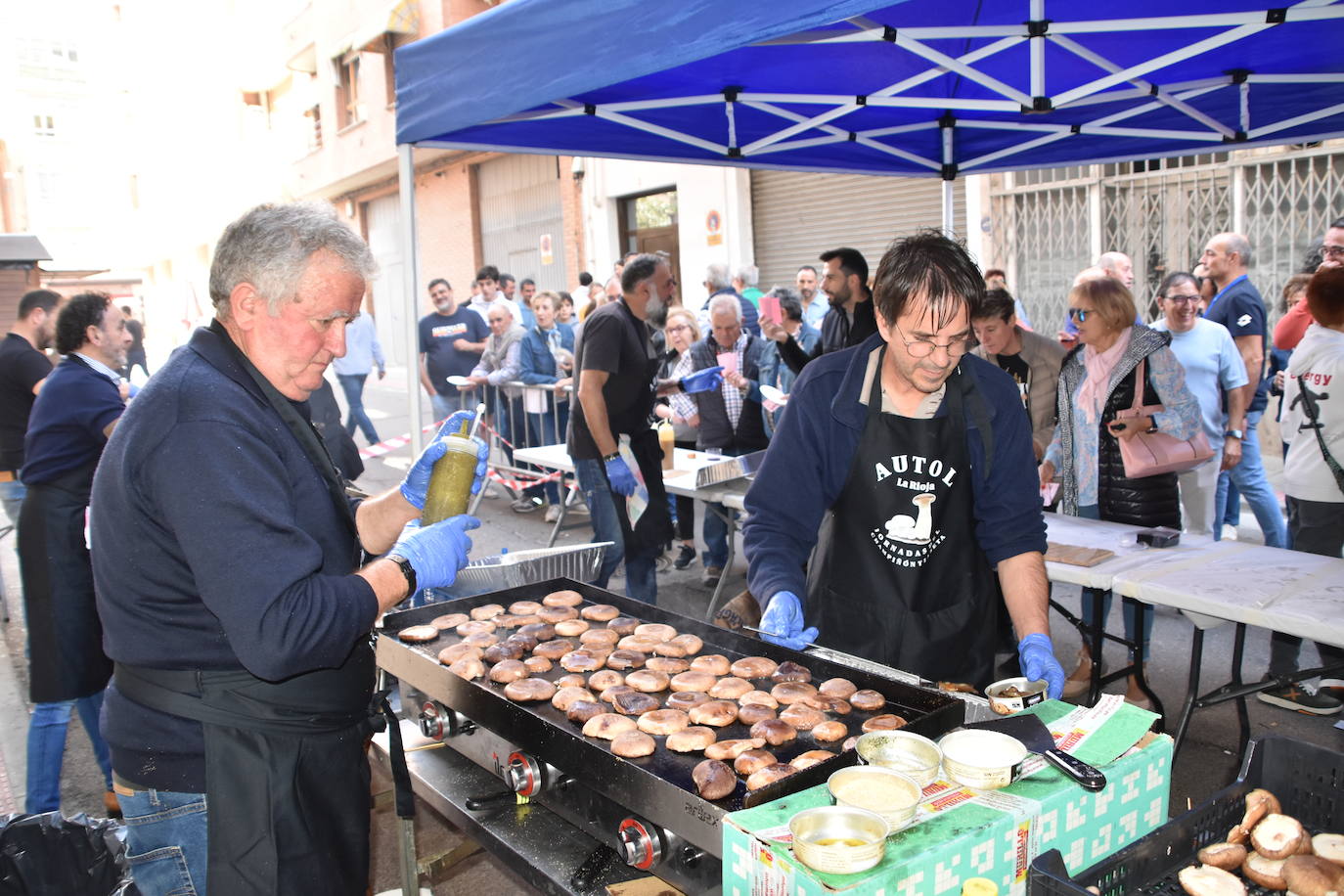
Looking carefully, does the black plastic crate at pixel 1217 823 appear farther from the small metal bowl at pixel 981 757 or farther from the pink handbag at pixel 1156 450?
the pink handbag at pixel 1156 450

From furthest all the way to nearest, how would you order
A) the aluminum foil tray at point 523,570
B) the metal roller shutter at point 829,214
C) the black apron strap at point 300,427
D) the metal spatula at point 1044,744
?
the metal roller shutter at point 829,214 < the aluminum foil tray at point 523,570 < the black apron strap at point 300,427 < the metal spatula at point 1044,744

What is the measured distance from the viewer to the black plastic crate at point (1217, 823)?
1.36 m

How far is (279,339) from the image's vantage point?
180 cm

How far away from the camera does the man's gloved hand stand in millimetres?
2178

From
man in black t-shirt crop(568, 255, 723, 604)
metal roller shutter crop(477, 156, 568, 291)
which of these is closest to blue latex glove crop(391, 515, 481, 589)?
man in black t-shirt crop(568, 255, 723, 604)

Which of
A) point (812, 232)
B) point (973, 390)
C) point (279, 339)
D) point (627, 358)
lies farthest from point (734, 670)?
point (812, 232)

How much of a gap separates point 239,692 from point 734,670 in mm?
1197

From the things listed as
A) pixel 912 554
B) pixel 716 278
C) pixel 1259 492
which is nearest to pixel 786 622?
pixel 912 554

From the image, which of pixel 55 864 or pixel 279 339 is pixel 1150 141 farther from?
pixel 55 864

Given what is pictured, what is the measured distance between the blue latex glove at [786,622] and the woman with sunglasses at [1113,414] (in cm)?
235

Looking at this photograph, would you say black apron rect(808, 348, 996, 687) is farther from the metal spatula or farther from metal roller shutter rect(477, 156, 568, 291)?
metal roller shutter rect(477, 156, 568, 291)

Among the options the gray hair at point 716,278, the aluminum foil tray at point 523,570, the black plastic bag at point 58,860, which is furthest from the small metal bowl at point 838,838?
the gray hair at point 716,278

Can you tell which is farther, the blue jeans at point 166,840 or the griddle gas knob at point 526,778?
the griddle gas knob at point 526,778

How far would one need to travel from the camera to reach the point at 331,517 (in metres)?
1.87
